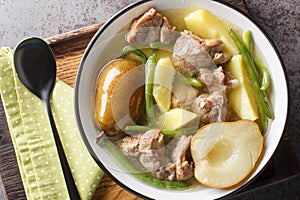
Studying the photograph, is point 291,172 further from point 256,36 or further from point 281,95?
point 256,36

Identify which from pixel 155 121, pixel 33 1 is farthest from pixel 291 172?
pixel 33 1

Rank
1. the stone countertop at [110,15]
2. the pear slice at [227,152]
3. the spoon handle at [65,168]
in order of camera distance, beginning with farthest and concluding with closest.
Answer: the stone countertop at [110,15] → the spoon handle at [65,168] → the pear slice at [227,152]

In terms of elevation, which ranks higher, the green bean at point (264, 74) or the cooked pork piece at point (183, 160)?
the green bean at point (264, 74)

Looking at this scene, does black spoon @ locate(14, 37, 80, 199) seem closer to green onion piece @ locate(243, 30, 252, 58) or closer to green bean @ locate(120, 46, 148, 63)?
green bean @ locate(120, 46, 148, 63)

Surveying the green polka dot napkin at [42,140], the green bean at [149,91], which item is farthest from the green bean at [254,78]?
the green polka dot napkin at [42,140]

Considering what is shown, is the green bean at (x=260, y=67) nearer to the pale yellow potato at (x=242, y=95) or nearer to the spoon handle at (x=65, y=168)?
the pale yellow potato at (x=242, y=95)

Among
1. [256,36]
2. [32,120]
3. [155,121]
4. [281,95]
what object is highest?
[256,36]
